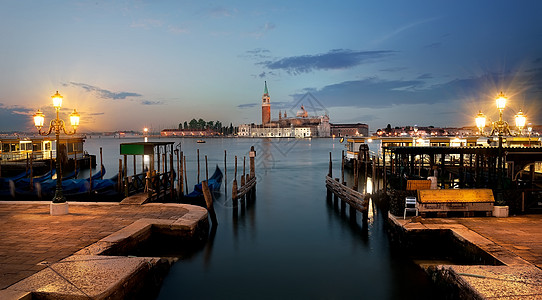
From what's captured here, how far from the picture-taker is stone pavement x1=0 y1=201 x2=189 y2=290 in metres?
6.18

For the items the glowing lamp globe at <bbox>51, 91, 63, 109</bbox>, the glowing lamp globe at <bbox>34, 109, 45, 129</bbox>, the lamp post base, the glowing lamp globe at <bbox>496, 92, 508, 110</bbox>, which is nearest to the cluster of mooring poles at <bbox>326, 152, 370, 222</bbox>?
the glowing lamp globe at <bbox>496, 92, 508, 110</bbox>

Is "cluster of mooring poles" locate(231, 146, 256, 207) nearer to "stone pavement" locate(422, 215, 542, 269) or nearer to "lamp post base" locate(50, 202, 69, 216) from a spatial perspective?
"lamp post base" locate(50, 202, 69, 216)

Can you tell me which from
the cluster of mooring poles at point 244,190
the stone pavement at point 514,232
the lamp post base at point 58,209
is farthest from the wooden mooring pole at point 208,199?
the stone pavement at point 514,232

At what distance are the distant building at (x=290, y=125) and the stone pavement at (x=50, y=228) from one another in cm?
15807

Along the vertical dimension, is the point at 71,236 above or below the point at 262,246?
above

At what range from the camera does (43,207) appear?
10.9 m

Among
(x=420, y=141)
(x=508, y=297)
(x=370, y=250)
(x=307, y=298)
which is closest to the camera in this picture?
(x=508, y=297)

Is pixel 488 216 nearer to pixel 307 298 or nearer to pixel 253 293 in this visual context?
pixel 307 298

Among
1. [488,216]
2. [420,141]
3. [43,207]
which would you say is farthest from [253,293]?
[420,141]

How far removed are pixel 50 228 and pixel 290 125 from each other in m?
169

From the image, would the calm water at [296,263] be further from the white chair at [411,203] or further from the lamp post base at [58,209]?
the lamp post base at [58,209]

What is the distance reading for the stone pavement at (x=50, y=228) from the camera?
6.18 m

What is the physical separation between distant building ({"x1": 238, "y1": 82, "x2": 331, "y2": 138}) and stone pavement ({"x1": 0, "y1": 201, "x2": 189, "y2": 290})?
158 meters

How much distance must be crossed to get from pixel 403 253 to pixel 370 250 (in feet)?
4.53
